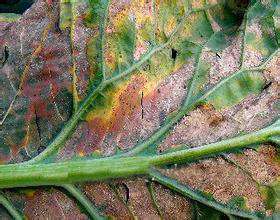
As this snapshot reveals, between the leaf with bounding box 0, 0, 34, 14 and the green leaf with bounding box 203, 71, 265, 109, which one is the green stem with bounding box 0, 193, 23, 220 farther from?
the leaf with bounding box 0, 0, 34, 14

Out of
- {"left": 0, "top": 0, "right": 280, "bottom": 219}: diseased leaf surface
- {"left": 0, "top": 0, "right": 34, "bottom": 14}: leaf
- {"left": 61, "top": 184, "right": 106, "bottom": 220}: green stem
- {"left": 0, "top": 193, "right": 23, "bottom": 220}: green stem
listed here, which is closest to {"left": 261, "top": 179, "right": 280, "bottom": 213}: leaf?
{"left": 0, "top": 0, "right": 280, "bottom": 219}: diseased leaf surface

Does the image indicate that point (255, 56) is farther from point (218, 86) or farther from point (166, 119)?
point (166, 119)

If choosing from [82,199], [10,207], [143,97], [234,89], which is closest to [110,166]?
[82,199]

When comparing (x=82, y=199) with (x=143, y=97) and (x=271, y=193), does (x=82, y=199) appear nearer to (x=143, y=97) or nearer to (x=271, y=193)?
(x=143, y=97)

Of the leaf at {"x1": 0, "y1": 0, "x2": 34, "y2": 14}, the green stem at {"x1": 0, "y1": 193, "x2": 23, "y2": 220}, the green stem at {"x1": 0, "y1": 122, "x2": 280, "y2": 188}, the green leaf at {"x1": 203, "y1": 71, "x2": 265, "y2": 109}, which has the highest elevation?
the leaf at {"x1": 0, "y1": 0, "x2": 34, "y2": 14}

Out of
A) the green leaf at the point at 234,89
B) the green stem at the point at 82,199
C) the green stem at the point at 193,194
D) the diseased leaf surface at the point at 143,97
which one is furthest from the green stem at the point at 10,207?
the green leaf at the point at 234,89
